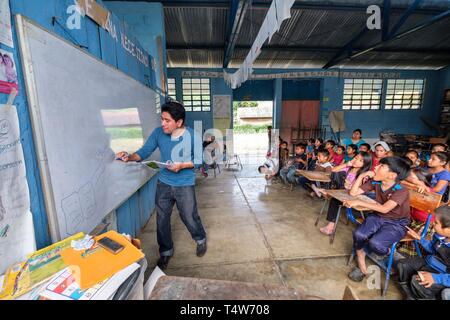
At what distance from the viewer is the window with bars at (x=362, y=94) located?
8.45 metres

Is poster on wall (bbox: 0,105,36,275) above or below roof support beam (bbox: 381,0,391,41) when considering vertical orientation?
below

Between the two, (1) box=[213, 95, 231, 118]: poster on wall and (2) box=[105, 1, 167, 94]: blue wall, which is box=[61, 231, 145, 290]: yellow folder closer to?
(2) box=[105, 1, 167, 94]: blue wall

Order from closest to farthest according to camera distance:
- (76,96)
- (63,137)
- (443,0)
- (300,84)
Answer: (63,137) → (76,96) → (443,0) → (300,84)

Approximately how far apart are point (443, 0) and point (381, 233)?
6.18 m

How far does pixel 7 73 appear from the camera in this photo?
0.85 meters

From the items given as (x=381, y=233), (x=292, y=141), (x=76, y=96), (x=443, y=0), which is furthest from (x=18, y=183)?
(x=292, y=141)

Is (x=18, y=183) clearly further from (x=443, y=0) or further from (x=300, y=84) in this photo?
(x=300, y=84)

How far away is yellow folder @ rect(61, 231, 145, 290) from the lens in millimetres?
773

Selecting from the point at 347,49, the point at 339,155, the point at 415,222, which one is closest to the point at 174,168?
the point at 415,222

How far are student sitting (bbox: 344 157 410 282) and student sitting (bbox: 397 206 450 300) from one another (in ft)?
0.53

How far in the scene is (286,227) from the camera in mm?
2898

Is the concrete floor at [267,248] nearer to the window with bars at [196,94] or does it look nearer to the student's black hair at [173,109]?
the student's black hair at [173,109]

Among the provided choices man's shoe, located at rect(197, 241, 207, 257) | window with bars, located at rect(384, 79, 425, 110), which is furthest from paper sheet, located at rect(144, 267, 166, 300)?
window with bars, located at rect(384, 79, 425, 110)

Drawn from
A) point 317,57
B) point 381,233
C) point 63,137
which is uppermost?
point 317,57
